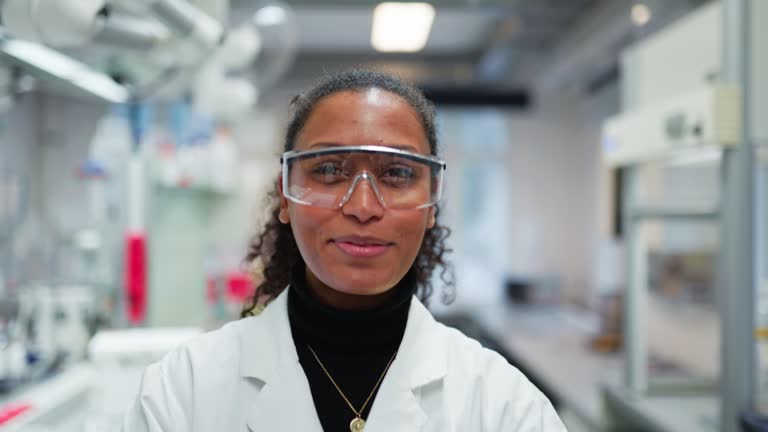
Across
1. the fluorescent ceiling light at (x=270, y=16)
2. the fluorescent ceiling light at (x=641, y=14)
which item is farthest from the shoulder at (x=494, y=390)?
the fluorescent ceiling light at (x=641, y=14)

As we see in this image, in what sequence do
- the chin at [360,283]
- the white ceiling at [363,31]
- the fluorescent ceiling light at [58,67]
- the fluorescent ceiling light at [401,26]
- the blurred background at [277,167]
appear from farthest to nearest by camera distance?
the white ceiling at [363,31], the fluorescent ceiling light at [401,26], the blurred background at [277,167], the fluorescent ceiling light at [58,67], the chin at [360,283]

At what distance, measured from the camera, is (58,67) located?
1.37 m

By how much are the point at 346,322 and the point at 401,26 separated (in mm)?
4115

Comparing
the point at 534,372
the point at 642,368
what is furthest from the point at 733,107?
the point at 534,372

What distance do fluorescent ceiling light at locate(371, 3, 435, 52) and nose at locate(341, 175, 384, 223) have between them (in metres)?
3.15

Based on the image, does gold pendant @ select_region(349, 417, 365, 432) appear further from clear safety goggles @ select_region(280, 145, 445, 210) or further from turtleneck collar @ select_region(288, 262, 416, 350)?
clear safety goggles @ select_region(280, 145, 445, 210)

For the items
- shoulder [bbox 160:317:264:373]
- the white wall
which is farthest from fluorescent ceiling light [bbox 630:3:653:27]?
the white wall

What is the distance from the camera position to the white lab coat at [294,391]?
31.5 inches

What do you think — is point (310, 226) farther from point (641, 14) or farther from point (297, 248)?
point (641, 14)

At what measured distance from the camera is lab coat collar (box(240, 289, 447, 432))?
80 cm

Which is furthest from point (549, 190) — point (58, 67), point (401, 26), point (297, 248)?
point (297, 248)

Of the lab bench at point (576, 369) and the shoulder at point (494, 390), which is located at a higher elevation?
the shoulder at point (494, 390)

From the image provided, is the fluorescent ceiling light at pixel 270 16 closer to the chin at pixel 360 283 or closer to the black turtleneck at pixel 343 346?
the black turtleneck at pixel 343 346

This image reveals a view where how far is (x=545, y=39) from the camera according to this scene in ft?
16.0
